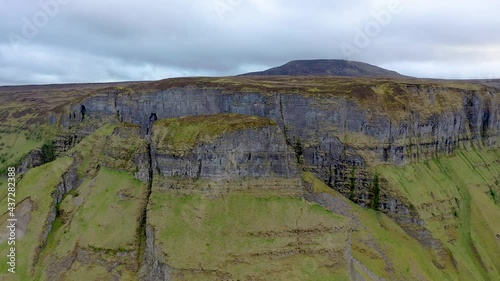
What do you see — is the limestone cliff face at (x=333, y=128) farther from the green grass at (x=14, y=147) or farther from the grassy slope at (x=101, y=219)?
the green grass at (x=14, y=147)

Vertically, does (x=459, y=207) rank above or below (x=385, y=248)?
above

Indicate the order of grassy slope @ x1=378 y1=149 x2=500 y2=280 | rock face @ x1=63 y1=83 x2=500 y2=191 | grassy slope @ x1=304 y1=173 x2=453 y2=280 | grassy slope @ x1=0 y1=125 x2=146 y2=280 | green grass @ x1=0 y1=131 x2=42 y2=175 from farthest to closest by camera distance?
1. green grass @ x1=0 y1=131 x2=42 y2=175
2. rock face @ x1=63 y1=83 x2=500 y2=191
3. grassy slope @ x1=378 y1=149 x2=500 y2=280
4. grassy slope @ x1=0 y1=125 x2=146 y2=280
5. grassy slope @ x1=304 y1=173 x2=453 y2=280

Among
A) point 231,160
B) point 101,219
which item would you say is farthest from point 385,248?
point 101,219

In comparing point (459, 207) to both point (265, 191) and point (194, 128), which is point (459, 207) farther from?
point (194, 128)

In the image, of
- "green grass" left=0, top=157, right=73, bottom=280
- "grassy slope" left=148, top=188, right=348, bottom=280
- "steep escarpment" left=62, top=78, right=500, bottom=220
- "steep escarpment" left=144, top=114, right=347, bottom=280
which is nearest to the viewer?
"grassy slope" left=148, top=188, right=348, bottom=280

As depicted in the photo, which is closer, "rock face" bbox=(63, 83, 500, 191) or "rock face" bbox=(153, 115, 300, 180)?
"rock face" bbox=(153, 115, 300, 180)

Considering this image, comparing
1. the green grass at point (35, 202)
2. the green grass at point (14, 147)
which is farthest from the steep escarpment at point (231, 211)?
the green grass at point (14, 147)

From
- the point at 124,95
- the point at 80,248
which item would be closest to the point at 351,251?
the point at 80,248

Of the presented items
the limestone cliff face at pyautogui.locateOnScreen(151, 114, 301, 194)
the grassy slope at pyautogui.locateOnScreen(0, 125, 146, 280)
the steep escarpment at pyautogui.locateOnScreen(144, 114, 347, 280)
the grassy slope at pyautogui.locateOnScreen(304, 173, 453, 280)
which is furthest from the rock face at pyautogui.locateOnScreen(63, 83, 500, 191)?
the grassy slope at pyautogui.locateOnScreen(0, 125, 146, 280)

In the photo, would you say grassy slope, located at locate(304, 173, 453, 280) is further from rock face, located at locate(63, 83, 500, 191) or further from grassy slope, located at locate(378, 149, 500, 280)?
rock face, located at locate(63, 83, 500, 191)
